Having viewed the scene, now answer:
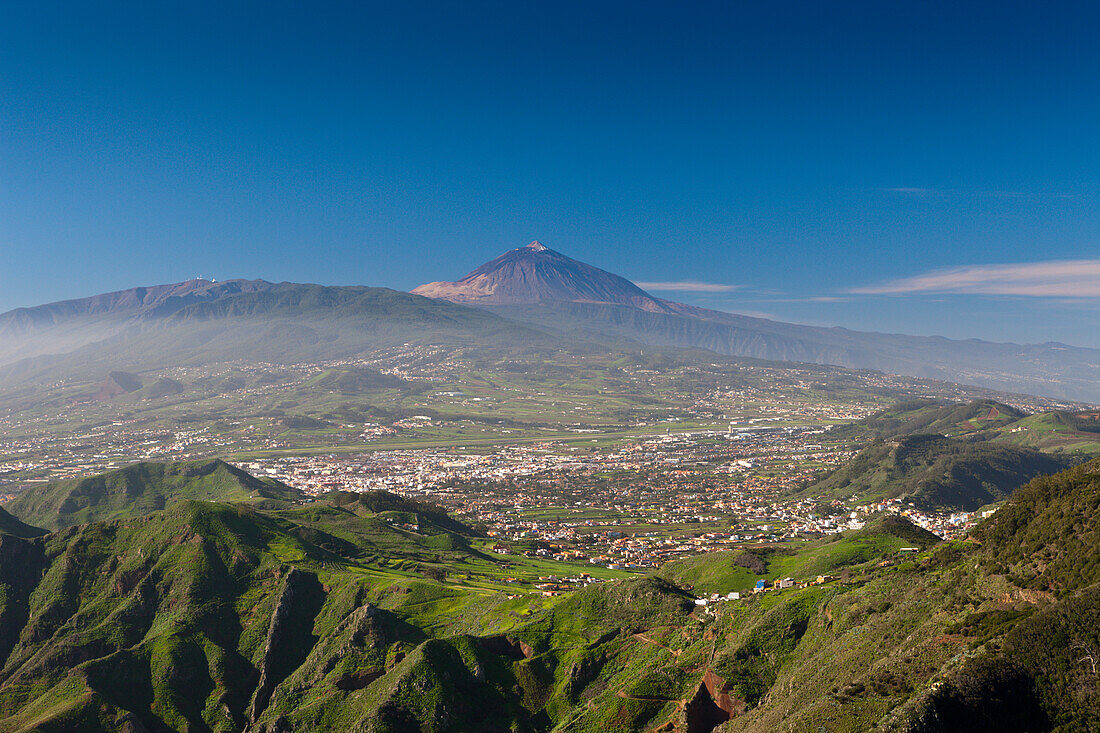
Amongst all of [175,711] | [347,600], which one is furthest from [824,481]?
[175,711]

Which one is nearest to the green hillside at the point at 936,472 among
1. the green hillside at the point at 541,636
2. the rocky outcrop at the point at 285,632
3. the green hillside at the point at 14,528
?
the green hillside at the point at 541,636

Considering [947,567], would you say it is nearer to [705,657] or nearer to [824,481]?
[705,657]

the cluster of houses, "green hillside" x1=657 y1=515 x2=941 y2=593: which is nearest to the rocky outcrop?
the cluster of houses

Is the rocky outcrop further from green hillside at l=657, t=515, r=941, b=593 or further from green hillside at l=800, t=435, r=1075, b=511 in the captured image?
green hillside at l=800, t=435, r=1075, b=511

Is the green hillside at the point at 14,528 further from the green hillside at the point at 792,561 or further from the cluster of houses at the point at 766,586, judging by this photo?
the cluster of houses at the point at 766,586

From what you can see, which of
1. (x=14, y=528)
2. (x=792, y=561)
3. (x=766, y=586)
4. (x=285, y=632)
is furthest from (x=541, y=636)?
(x=14, y=528)
